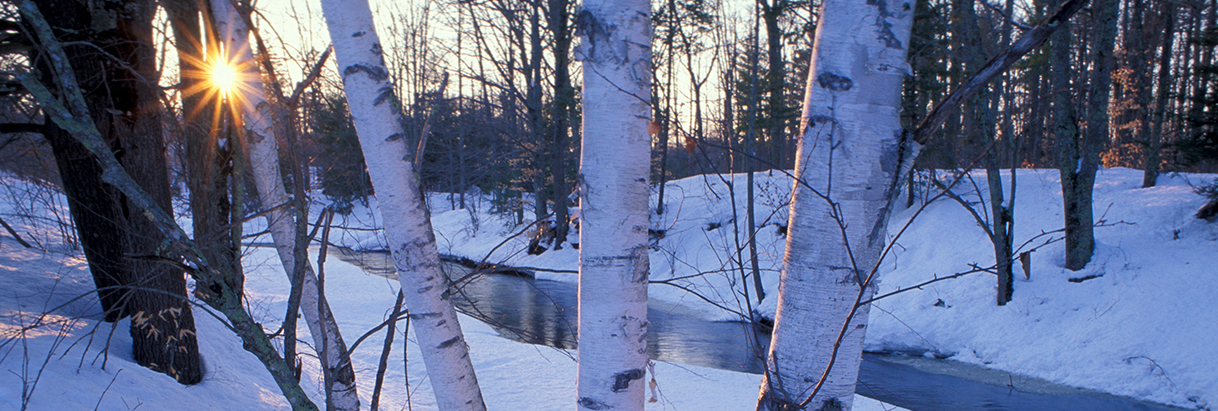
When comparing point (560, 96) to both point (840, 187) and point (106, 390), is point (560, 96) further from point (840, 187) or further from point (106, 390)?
point (840, 187)

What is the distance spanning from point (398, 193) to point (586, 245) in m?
0.86

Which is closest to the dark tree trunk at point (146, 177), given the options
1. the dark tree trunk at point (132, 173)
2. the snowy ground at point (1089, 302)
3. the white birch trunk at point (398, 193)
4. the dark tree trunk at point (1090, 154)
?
the dark tree trunk at point (132, 173)

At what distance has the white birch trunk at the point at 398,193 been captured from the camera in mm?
2037

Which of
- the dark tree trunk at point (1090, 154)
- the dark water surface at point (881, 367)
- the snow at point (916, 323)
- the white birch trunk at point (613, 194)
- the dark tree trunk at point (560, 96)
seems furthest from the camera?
the dark tree trunk at point (560, 96)

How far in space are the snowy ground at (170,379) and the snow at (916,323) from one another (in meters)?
0.02

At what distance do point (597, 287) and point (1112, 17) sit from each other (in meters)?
10.7

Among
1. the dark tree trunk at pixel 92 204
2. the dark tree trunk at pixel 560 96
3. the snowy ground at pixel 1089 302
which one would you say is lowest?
the snowy ground at pixel 1089 302

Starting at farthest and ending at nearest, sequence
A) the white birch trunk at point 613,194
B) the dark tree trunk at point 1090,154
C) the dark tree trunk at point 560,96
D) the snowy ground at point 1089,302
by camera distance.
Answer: the dark tree trunk at point 560,96 < the dark tree trunk at point 1090,154 < the snowy ground at point 1089,302 < the white birch trunk at point 613,194

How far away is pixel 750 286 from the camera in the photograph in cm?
1302

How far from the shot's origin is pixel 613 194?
1648 mm

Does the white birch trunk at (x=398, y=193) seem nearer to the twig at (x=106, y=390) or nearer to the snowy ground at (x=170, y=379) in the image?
the snowy ground at (x=170, y=379)

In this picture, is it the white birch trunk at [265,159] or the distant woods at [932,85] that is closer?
the white birch trunk at [265,159]

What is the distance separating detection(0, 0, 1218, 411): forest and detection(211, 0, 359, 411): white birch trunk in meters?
0.02

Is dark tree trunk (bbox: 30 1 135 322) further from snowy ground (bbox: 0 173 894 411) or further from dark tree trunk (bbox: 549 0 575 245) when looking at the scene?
dark tree trunk (bbox: 549 0 575 245)
